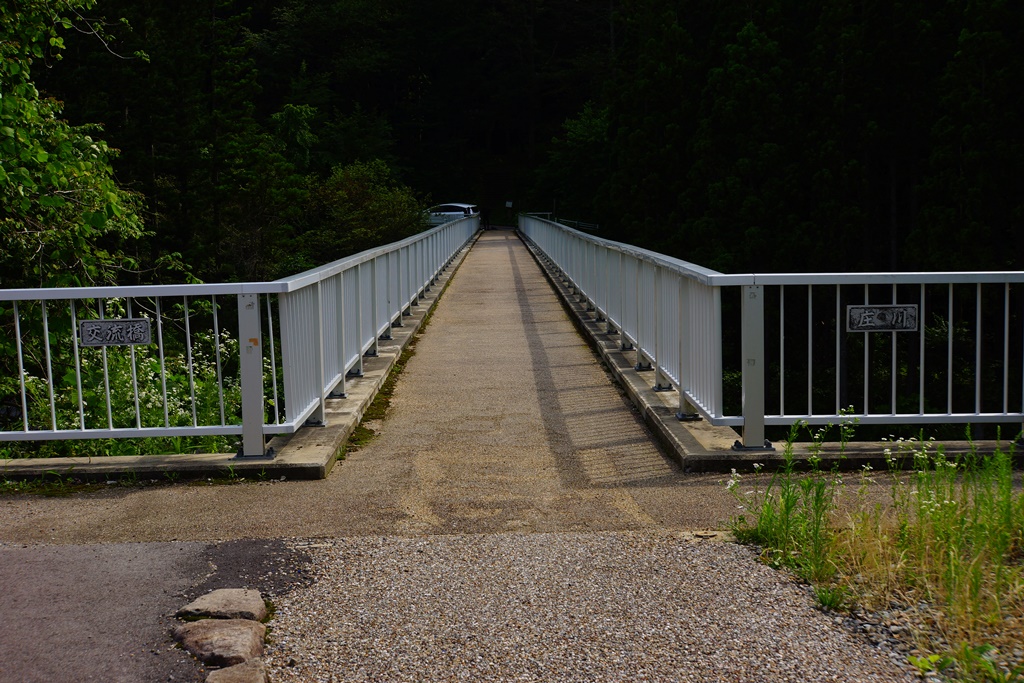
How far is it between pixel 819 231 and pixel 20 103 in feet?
87.6

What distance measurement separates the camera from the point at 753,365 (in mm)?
7094

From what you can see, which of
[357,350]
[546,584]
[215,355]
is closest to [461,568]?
[546,584]

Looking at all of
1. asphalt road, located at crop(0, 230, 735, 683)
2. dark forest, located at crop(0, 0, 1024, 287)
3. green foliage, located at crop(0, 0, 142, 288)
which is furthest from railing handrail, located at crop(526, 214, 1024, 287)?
dark forest, located at crop(0, 0, 1024, 287)

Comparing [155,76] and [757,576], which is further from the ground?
[155,76]

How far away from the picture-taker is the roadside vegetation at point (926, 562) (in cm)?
414

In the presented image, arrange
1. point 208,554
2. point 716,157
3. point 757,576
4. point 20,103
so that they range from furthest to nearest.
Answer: point 716,157, point 20,103, point 208,554, point 757,576

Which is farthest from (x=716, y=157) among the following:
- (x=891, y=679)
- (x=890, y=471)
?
(x=891, y=679)

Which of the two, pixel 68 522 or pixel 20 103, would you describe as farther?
pixel 20 103

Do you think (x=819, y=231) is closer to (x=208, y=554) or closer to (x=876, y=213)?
(x=876, y=213)

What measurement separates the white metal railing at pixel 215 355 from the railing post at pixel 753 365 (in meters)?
2.80

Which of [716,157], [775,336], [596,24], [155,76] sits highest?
[596,24]

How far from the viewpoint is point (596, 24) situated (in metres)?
95.2

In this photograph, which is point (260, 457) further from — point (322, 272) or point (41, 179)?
point (41, 179)

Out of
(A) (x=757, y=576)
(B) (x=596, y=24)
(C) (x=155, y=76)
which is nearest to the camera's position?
(A) (x=757, y=576)
